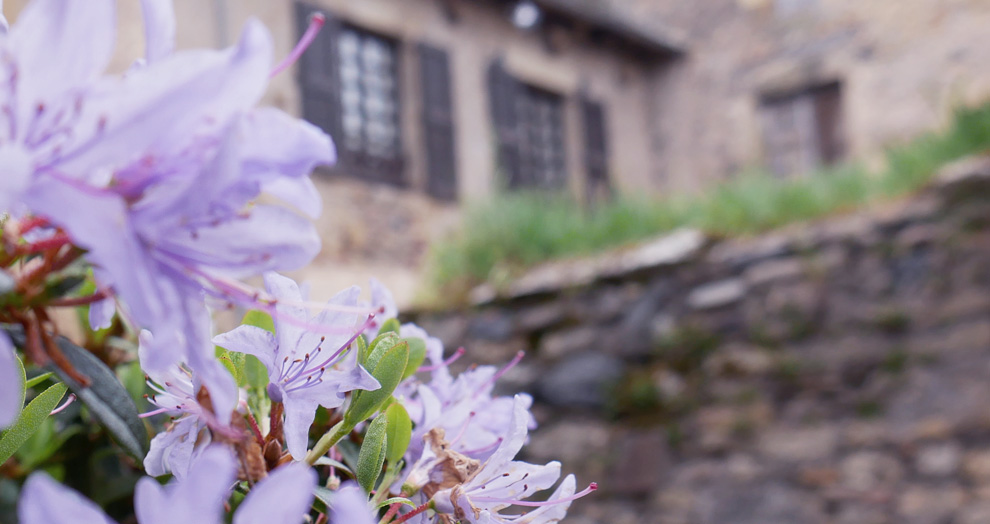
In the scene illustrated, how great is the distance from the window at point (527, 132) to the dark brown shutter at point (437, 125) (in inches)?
18.5

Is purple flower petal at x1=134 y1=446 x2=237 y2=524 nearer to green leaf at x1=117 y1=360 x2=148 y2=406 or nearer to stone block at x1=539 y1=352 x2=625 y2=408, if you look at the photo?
green leaf at x1=117 y1=360 x2=148 y2=406

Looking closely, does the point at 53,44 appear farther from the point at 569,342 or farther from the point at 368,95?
the point at 368,95

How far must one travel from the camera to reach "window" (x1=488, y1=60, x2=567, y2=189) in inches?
252

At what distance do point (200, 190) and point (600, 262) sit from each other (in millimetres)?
3876

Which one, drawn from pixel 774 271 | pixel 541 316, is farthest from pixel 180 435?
pixel 541 316

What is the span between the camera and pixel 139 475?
640 mm

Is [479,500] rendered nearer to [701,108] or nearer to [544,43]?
[544,43]

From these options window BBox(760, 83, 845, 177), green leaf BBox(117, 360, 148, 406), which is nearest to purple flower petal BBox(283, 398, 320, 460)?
green leaf BBox(117, 360, 148, 406)

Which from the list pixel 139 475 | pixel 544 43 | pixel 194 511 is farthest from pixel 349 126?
pixel 194 511

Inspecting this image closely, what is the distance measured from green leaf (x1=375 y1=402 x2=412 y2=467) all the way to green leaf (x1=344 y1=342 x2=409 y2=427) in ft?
0.08

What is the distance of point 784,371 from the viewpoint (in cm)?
357

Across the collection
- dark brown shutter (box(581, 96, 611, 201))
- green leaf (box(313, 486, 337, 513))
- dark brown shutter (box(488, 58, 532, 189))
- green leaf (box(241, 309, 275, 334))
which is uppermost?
dark brown shutter (box(581, 96, 611, 201))

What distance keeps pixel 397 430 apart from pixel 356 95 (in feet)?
18.2

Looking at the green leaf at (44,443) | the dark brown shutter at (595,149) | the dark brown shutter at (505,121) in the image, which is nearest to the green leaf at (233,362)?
the green leaf at (44,443)
